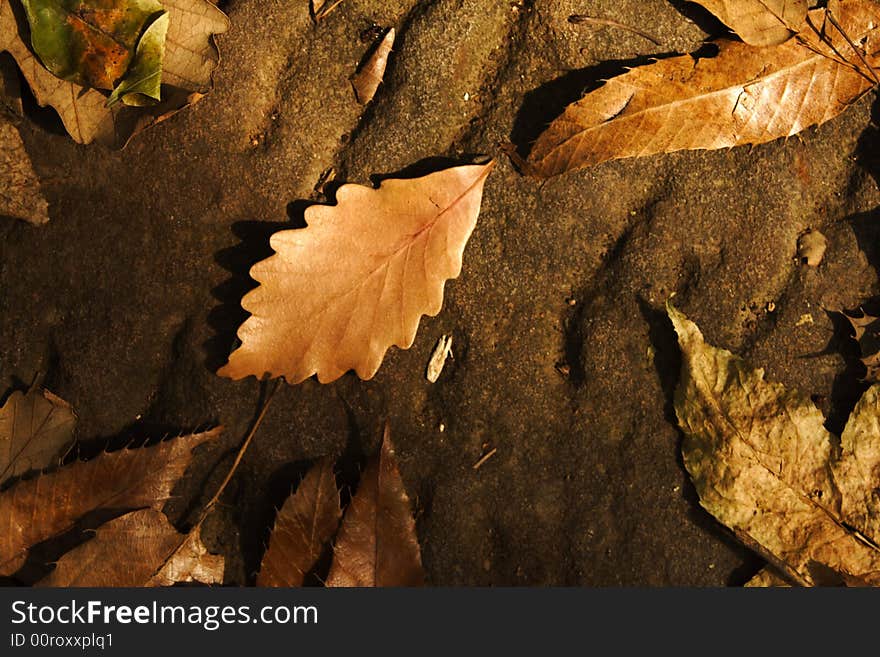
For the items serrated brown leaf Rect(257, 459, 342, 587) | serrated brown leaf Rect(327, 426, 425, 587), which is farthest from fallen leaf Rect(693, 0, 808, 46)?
serrated brown leaf Rect(257, 459, 342, 587)

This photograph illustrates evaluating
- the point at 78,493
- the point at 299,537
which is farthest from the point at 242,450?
the point at 78,493

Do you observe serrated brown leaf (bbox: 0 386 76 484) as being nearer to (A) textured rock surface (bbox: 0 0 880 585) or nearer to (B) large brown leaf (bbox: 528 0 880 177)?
(A) textured rock surface (bbox: 0 0 880 585)

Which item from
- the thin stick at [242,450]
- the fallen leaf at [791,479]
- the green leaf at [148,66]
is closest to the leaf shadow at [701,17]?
the fallen leaf at [791,479]

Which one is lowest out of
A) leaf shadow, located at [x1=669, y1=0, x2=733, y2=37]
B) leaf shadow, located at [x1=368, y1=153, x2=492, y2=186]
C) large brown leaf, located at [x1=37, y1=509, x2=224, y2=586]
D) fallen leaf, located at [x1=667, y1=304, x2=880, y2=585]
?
fallen leaf, located at [x1=667, y1=304, x2=880, y2=585]

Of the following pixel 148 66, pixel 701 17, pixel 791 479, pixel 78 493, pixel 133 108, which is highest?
pixel 148 66

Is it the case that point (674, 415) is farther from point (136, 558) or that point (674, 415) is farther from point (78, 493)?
point (78, 493)
